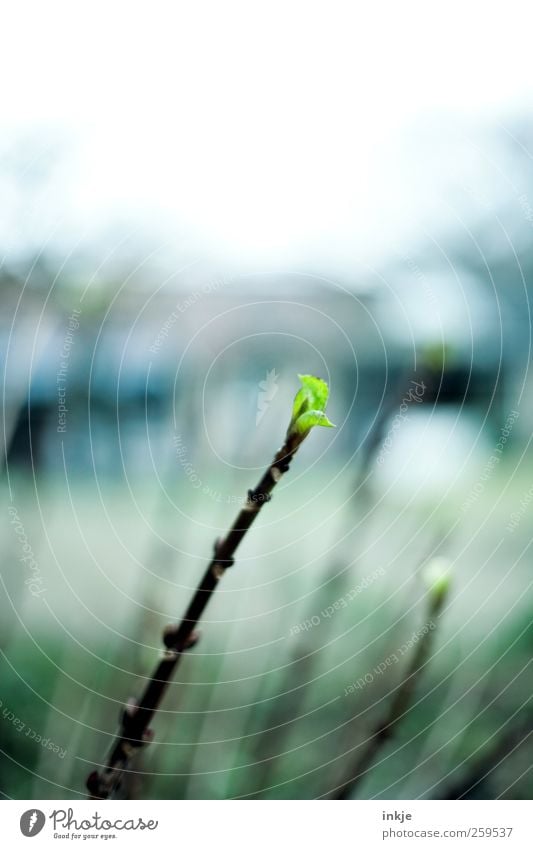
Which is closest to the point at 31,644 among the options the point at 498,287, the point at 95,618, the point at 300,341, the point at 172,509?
the point at 95,618

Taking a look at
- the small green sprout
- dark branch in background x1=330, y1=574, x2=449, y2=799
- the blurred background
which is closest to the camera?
the small green sprout

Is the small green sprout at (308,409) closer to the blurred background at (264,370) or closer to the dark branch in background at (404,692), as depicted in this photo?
the dark branch in background at (404,692)

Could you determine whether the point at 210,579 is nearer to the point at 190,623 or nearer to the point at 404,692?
the point at 190,623

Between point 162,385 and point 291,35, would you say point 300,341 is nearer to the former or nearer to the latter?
point 162,385

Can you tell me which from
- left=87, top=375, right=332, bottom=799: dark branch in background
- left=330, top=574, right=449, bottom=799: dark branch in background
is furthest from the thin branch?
left=330, top=574, right=449, bottom=799: dark branch in background

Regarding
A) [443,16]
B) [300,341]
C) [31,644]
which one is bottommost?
[31,644]

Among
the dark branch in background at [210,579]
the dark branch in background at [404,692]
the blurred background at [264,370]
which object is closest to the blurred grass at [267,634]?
the blurred background at [264,370]

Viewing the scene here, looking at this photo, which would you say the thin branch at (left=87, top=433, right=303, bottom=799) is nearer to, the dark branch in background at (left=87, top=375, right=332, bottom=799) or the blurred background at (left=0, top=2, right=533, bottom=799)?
the dark branch in background at (left=87, top=375, right=332, bottom=799)
